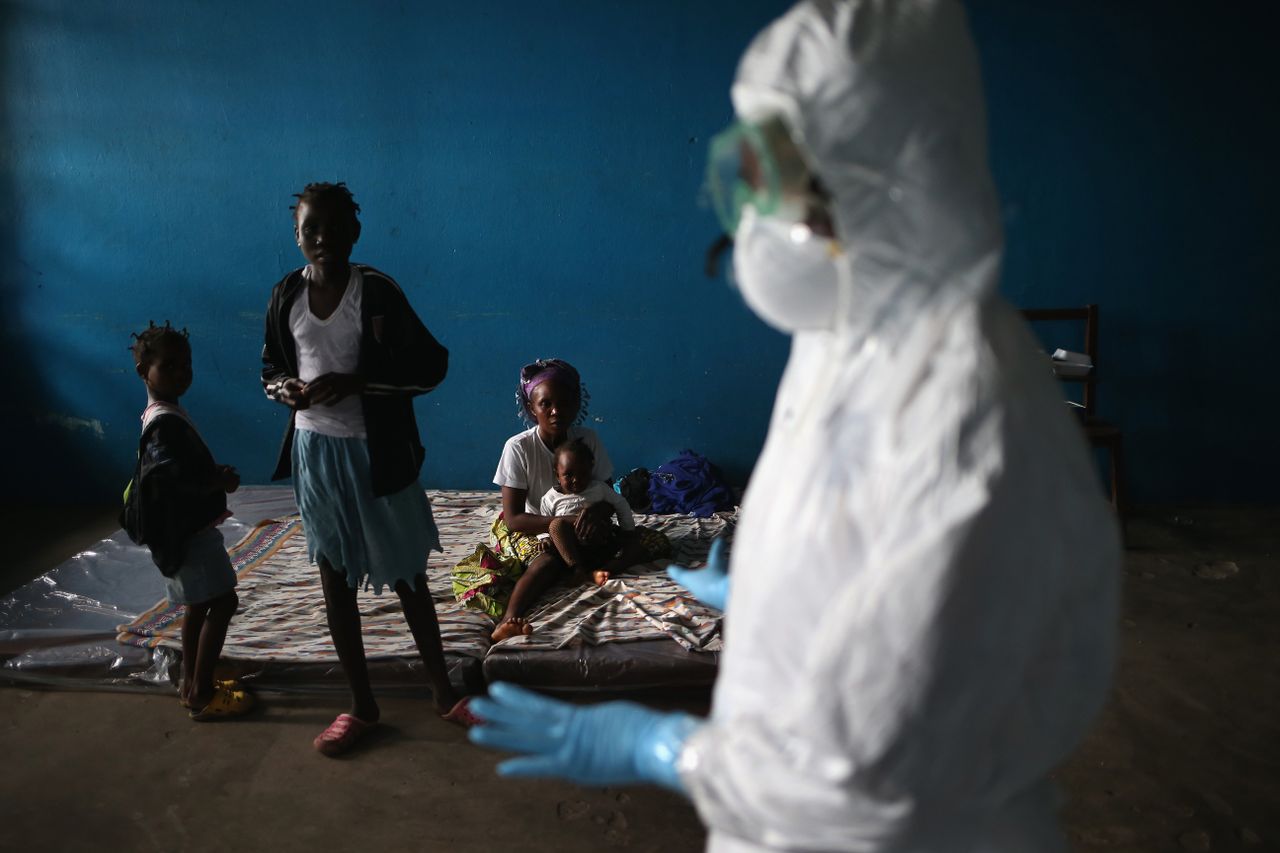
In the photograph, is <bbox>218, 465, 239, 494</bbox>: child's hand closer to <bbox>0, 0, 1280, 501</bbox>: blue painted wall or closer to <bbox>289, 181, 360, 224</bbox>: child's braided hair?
<bbox>289, 181, 360, 224</bbox>: child's braided hair

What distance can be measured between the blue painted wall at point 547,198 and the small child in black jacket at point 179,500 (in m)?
2.13

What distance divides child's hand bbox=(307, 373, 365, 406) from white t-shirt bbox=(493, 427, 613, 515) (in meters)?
1.05

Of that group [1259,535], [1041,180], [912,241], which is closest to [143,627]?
[912,241]

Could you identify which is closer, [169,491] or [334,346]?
[334,346]

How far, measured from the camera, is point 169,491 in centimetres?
269

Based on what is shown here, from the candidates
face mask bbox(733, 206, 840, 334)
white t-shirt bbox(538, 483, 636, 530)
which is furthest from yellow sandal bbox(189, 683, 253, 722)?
face mask bbox(733, 206, 840, 334)

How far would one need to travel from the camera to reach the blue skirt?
2.61 meters

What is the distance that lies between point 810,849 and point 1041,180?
13.8 feet

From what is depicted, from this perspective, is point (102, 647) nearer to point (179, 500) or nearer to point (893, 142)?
point (179, 500)

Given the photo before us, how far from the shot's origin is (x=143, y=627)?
3.29 metres

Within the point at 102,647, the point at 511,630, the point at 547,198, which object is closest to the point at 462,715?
the point at 511,630

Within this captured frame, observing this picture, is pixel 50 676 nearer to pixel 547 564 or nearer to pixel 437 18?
pixel 547 564

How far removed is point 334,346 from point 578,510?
4.01ft

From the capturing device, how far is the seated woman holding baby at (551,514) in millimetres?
3443
